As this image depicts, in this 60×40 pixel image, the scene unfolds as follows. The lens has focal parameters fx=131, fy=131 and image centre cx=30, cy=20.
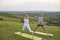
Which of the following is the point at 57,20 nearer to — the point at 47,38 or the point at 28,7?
the point at 47,38

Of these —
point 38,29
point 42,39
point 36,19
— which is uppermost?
point 36,19

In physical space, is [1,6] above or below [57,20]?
above

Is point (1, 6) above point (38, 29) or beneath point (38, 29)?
above

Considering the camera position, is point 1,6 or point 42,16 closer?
point 42,16

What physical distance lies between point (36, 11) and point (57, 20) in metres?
0.33

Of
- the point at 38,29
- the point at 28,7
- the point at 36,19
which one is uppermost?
the point at 28,7

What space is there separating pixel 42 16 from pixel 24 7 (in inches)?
11.9

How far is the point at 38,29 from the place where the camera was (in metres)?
1.81

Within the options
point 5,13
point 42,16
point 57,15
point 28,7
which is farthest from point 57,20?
point 5,13

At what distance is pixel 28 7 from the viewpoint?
6.18ft

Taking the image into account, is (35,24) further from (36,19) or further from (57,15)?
(57,15)

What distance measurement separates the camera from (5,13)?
75.8 inches

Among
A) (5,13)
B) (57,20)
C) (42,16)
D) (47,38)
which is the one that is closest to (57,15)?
(57,20)

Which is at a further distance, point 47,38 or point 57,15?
point 57,15
